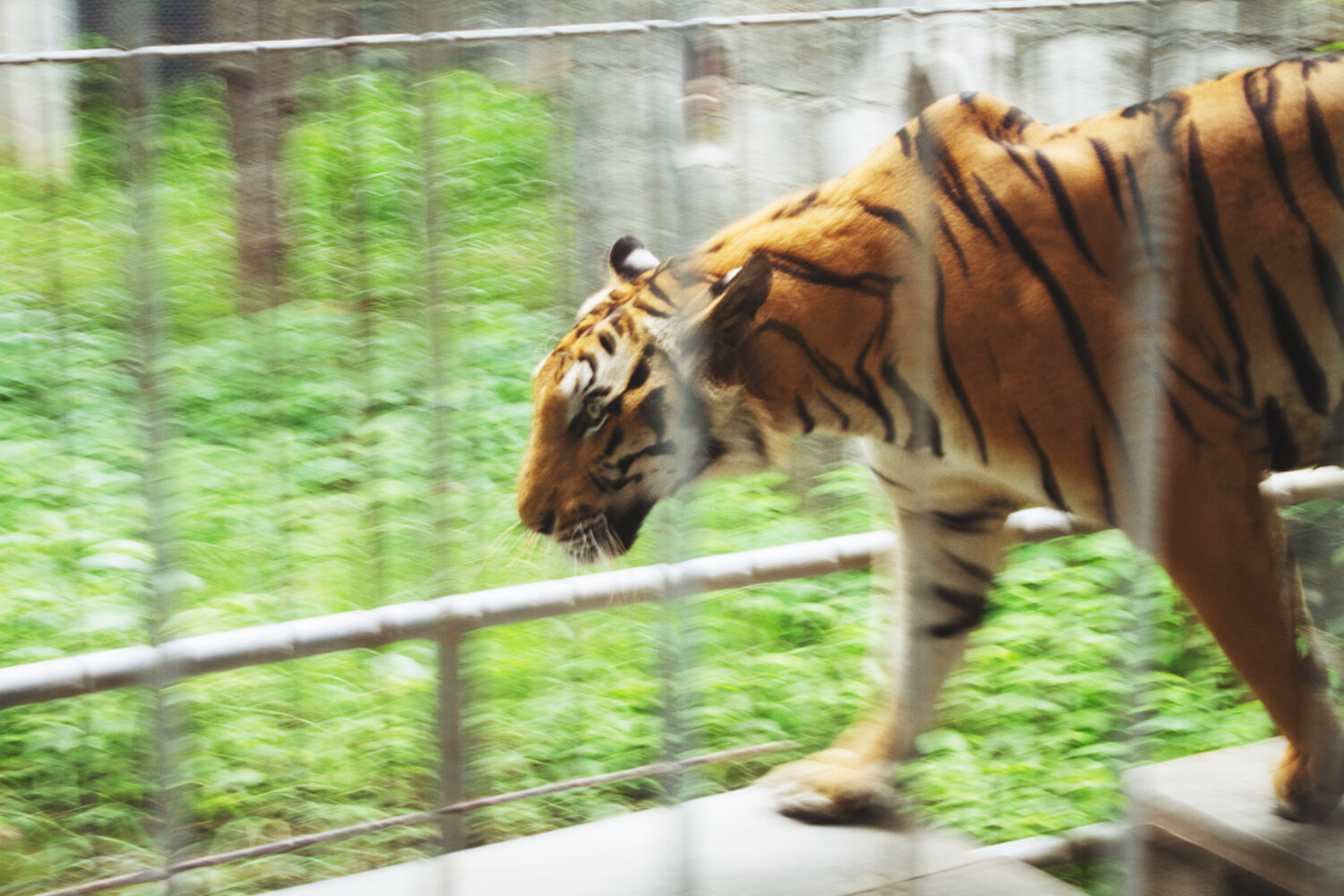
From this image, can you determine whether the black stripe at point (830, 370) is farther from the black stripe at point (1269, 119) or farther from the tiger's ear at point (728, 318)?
the black stripe at point (1269, 119)

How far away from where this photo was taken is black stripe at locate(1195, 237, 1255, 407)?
151 cm

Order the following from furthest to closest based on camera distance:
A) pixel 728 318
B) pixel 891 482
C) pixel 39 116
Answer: pixel 39 116
pixel 891 482
pixel 728 318

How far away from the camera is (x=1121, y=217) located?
1478mm


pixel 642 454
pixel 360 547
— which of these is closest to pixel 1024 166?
pixel 642 454

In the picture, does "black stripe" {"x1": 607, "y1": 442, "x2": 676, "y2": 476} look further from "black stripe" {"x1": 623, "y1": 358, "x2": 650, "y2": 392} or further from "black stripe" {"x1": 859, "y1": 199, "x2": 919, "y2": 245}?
"black stripe" {"x1": 859, "y1": 199, "x2": 919, "y2": 245}

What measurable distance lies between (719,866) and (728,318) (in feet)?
2.22

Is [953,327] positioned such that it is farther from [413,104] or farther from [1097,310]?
[413,104]

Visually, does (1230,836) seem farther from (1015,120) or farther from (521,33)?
(521,33)

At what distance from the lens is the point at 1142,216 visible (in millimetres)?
1395

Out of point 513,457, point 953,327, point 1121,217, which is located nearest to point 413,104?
point 513,457

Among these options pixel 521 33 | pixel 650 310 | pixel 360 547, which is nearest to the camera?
pixel 521 33

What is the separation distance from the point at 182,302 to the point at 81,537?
476 mm

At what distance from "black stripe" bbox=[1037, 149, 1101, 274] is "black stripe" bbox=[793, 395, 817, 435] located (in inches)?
15.2

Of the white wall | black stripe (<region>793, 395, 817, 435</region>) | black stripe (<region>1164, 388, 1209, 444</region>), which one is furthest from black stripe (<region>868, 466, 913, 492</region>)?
the white wall
